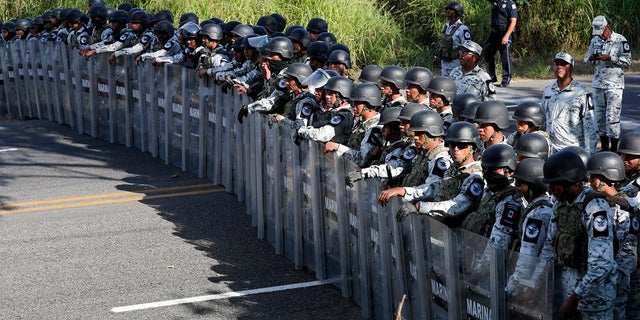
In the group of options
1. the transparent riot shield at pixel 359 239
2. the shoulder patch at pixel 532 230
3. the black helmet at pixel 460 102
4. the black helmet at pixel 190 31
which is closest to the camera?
the shoulder patch at pixel 532 230

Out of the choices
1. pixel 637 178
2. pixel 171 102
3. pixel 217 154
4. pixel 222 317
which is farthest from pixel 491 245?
pixel 171 102

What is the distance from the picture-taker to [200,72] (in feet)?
46.2

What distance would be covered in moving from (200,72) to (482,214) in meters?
7.39

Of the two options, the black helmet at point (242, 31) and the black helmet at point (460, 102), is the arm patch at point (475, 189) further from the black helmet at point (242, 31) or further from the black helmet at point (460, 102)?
the black helmet at point (242, 31)

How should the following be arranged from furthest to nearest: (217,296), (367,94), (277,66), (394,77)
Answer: (277,66), (394,77), (367,94), (217,296)

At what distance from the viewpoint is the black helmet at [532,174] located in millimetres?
6941

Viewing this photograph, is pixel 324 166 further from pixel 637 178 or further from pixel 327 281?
pixel 637 178

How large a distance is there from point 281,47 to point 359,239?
4.29m

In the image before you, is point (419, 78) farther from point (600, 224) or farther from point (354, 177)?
point (600, 224)

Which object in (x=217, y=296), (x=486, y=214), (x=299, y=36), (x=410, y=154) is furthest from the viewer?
(x=299, y=36)

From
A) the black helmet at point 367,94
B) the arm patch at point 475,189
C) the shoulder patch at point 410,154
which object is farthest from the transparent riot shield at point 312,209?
the arm patch at point 475,189

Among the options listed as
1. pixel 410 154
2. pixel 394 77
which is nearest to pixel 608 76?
pixel 394 77

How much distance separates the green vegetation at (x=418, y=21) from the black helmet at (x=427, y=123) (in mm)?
14788

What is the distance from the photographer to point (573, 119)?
34.7ft
